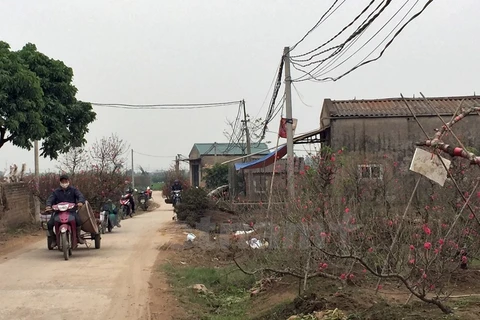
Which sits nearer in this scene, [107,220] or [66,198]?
[66,198]

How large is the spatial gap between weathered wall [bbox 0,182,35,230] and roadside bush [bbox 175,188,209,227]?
525 centimetres

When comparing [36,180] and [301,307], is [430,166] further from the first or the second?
[36,180]

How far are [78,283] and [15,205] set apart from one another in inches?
394

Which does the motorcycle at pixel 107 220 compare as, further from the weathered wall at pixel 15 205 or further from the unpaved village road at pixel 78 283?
the unpaved village road at pixel 78 283

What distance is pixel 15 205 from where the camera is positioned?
18078 mm

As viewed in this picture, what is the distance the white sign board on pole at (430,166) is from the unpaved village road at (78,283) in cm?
384

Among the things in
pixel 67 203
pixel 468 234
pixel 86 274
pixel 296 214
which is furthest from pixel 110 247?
pixel 468 234

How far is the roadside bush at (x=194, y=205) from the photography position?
1930 cm

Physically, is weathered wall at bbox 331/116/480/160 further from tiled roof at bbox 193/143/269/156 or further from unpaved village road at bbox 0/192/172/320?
tiled roof at bbox 193/143/269/156

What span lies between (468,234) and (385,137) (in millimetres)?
13512

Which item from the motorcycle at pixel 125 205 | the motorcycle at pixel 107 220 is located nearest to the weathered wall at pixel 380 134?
the motorcycle at pixel 107 220

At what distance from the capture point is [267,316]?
22.5ft

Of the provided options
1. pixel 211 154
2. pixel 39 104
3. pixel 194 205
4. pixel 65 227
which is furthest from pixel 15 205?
pixel 211 154

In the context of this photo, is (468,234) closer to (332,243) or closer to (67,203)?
(332,243)
